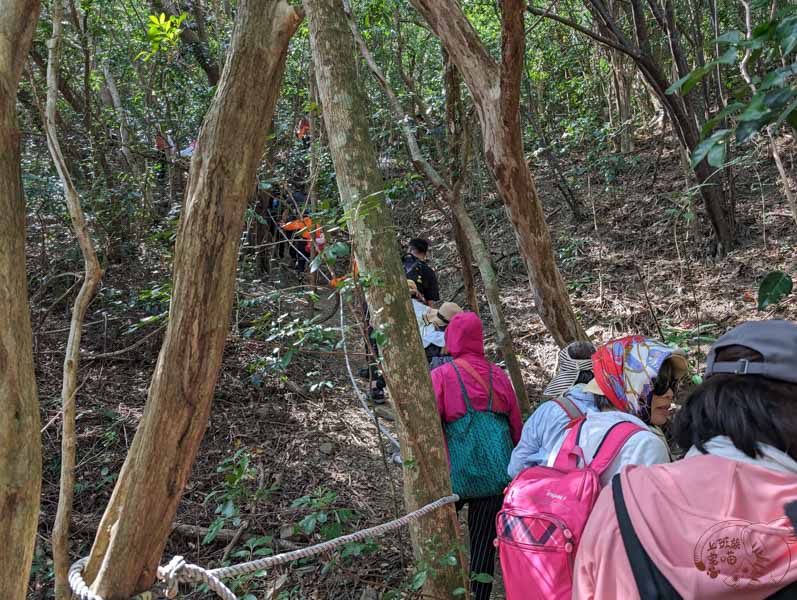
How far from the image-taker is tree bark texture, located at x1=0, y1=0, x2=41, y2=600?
1937 mm

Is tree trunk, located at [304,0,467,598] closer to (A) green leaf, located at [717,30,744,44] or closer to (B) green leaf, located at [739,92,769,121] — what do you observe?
(A) green leaf, located at [717,30,744,44]

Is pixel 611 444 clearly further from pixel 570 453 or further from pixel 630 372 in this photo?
pixel 630 372

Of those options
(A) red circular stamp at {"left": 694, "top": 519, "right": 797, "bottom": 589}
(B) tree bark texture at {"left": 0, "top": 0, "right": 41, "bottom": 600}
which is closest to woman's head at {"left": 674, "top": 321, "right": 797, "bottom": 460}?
(A) red circular stamp at {"left": 694, "top": 519, "right": 797, "bottom": 589}

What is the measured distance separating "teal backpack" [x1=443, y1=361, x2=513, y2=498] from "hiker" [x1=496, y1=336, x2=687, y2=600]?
0.91 metres

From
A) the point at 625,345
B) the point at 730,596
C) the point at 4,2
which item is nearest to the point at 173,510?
the point at 730,596

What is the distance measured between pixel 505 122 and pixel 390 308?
1827mm

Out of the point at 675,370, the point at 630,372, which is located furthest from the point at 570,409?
the point at 675,370

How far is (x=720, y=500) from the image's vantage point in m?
1.46

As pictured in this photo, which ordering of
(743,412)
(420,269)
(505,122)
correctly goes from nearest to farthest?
(743,412), (505,122), (420,269)

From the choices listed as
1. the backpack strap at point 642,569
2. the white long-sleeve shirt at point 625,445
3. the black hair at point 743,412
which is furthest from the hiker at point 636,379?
the backpack strap at point 642,569

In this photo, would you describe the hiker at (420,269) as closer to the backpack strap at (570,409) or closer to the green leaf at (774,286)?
the backpack strap at (570,409)

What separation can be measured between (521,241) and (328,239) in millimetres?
1808

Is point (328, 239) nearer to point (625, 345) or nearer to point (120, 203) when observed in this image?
point (625, 345)

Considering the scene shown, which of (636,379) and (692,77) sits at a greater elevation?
(692,77)
